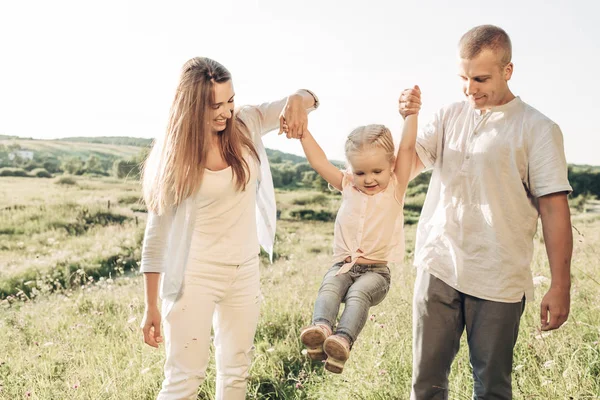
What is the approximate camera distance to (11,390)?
4.66 metres

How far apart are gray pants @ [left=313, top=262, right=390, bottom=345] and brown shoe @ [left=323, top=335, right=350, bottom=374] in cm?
8

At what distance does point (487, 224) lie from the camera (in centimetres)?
300

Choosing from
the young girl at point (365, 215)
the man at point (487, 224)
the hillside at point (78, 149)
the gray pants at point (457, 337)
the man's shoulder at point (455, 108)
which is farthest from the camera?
the hillside at point (78, 149)

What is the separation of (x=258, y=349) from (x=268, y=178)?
2.27m

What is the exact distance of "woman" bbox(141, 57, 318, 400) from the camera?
300 cm

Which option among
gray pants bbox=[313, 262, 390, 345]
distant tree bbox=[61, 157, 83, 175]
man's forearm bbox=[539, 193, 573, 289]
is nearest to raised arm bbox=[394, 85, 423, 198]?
gray pants bbox=[313, 262, 390, 345]

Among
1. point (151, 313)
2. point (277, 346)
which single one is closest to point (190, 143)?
point (151, 313)

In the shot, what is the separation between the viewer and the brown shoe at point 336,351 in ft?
8.97

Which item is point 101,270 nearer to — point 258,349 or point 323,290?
point 258,349

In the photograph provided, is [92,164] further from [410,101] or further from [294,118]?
[410,101]

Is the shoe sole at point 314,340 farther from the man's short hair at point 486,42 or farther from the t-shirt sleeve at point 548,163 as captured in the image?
the man's short hair at point 486,42

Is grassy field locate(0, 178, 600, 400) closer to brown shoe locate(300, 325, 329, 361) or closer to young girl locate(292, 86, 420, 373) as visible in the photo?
young girl locate(292, 86, 420, 373)

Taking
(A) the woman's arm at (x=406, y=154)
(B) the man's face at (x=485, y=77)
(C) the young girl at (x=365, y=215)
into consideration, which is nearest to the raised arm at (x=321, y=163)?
(C) the young girl at (x=365, y=215)

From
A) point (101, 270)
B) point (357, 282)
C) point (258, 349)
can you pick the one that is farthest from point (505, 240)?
point (101, 270)
